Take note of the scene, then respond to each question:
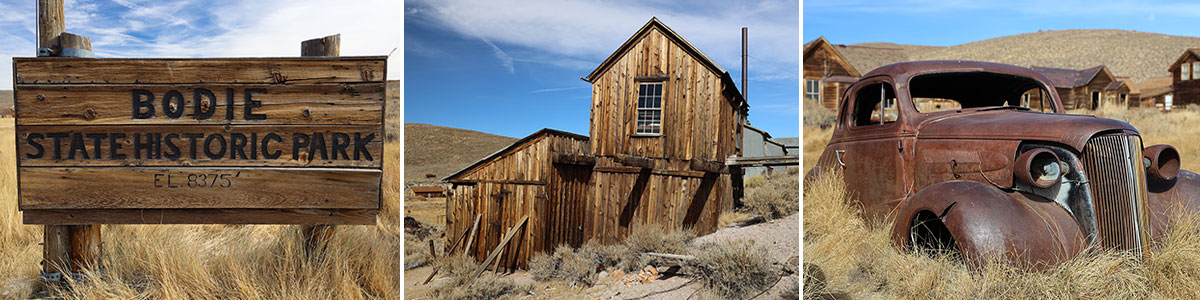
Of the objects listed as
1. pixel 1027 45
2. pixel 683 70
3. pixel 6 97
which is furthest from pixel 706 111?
pixel 1027 45

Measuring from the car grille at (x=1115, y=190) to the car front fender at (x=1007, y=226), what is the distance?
19 centimetres

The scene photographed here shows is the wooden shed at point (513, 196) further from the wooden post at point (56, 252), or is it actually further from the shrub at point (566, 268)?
the wooden post at point (56, 252)

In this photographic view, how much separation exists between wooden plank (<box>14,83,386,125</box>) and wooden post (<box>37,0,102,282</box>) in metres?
0.30

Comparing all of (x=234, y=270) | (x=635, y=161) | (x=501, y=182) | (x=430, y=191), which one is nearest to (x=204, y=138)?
(x=234, y=270)

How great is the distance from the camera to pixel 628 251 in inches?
222

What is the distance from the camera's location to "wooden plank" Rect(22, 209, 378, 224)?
3807mm

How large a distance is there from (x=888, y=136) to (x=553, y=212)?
153 inches

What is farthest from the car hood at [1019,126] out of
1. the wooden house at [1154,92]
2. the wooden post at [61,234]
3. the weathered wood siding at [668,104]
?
the wooden house at [1154,92]

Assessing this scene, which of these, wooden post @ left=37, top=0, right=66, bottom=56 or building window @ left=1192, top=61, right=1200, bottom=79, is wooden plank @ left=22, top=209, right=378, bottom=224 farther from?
building window @ left=1192, top=61, right=1200, bottom=79

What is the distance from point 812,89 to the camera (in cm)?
2625

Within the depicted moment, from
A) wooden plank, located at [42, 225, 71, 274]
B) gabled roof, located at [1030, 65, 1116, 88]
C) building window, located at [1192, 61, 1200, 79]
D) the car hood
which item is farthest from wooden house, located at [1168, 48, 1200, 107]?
wooden plank, located at [42, 225, 71, 274]

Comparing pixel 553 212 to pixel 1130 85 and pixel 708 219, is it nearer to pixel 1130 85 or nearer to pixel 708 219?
pixel 708 219

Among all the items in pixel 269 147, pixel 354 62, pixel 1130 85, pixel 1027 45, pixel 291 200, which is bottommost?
pixel 291 200

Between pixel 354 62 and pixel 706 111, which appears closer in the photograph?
pixel 354 62
